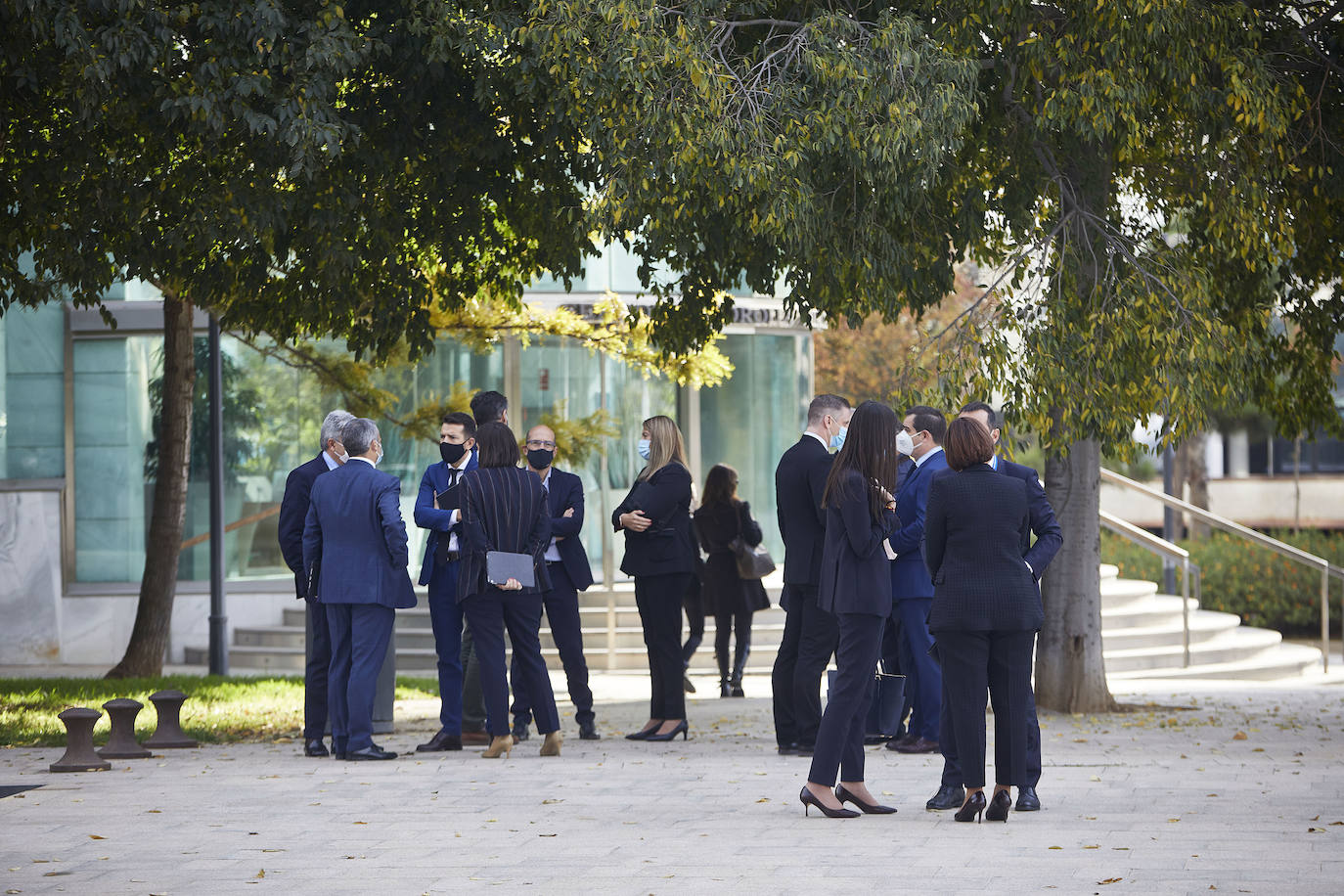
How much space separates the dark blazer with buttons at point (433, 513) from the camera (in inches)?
397

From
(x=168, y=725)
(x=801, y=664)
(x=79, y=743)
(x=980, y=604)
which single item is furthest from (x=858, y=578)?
(x=168, y=725)

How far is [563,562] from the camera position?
424 inches

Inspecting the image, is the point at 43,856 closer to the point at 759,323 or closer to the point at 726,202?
the point at 726,202

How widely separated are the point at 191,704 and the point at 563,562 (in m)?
4.04

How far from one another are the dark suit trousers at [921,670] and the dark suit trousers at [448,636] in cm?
268

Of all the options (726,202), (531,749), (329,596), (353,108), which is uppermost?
(353,108)

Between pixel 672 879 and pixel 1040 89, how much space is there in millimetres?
6681

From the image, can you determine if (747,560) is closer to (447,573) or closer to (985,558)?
(447,573)

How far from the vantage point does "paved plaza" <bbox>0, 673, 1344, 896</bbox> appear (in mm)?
6359

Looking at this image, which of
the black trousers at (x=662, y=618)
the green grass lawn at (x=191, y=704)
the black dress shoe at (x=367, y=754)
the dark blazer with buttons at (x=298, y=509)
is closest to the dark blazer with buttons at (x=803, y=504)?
the black trousers at (x=662, y=618)

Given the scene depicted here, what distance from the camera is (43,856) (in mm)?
6949

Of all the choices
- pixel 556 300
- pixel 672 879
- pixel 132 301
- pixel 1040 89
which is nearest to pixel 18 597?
pixel 132 301

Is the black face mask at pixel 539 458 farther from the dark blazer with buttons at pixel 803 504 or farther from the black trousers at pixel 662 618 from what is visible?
the dark blazer with buttons at pixel 803 504

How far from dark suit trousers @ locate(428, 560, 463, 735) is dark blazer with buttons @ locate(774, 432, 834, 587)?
2.08 m
